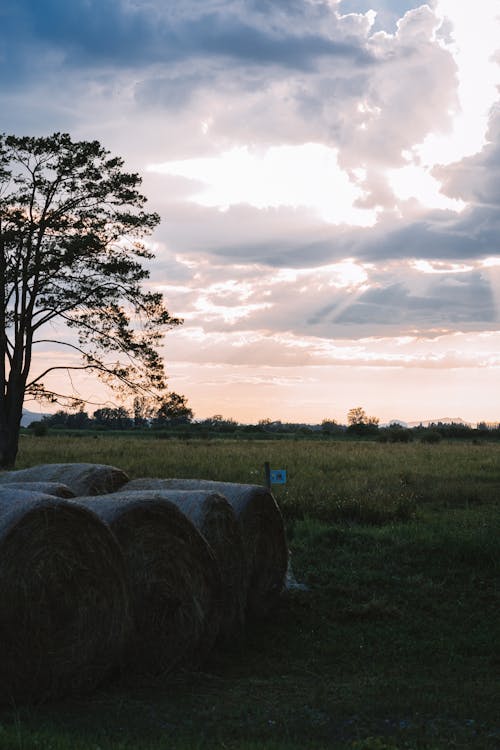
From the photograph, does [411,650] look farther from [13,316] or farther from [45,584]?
[13,316]

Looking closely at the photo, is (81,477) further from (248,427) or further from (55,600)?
(248,427)

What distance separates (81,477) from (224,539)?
132 inches

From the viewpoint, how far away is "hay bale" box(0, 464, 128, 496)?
1283 cm

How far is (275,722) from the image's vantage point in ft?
23.6

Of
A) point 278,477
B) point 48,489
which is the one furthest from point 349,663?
point 278,477

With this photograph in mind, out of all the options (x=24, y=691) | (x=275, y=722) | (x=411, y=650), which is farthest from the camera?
(x=411, y=650)

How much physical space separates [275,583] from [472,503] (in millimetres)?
11248

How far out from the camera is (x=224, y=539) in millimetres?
10609

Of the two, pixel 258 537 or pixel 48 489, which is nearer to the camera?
pixel 48 489

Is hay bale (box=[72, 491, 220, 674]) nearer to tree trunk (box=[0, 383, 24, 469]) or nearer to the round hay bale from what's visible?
the round hay bale

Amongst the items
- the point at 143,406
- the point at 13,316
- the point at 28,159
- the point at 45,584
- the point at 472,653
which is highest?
the point at 28,159

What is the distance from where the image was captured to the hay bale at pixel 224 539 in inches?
409

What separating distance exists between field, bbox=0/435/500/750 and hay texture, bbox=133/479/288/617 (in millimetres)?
303

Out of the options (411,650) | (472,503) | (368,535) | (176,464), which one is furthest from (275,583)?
(176,464)
